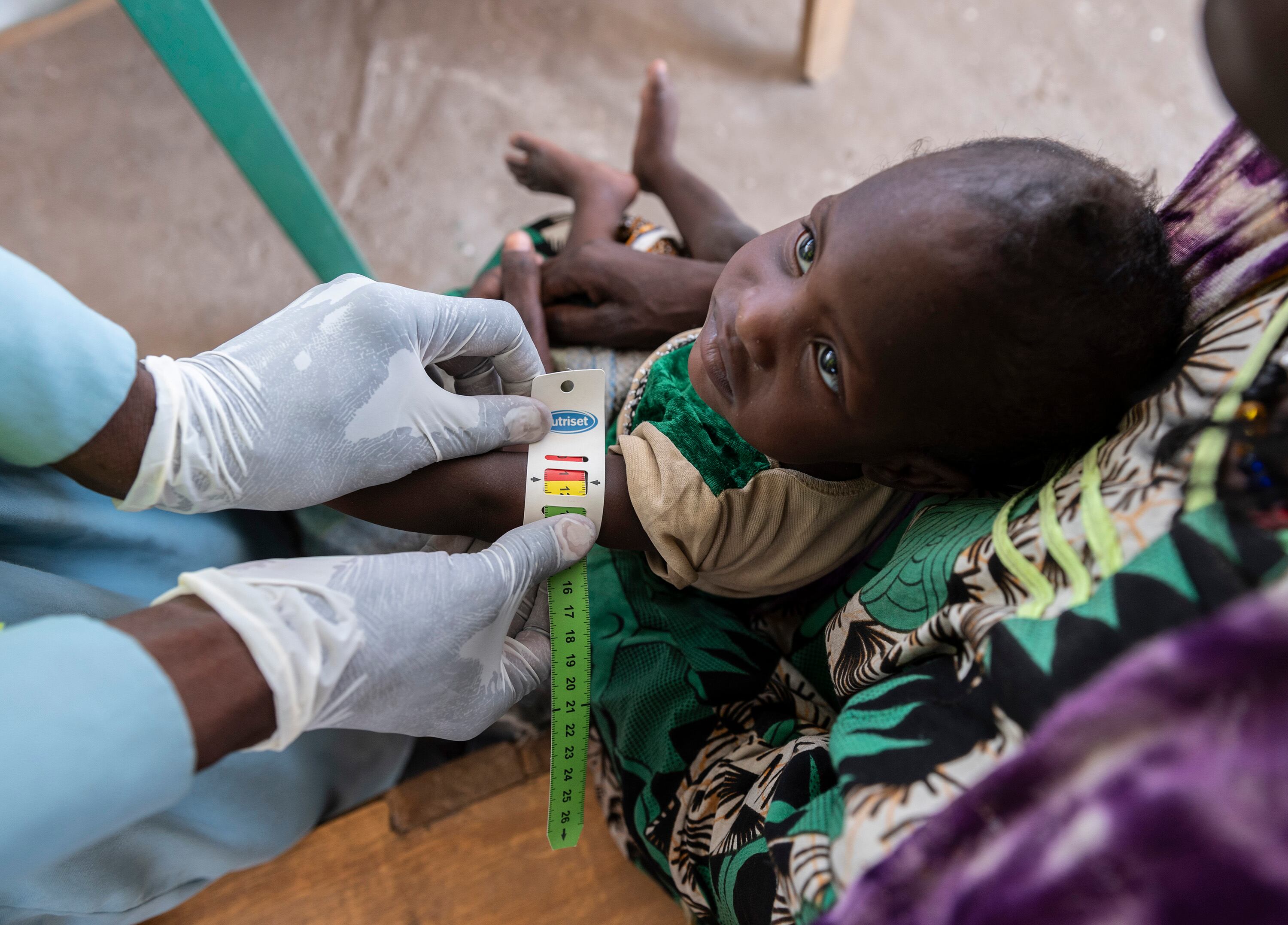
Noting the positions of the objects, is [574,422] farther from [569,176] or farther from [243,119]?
[243,119]

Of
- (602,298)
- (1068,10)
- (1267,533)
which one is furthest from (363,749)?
(1068,10)

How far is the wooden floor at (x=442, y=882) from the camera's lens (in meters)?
1.30

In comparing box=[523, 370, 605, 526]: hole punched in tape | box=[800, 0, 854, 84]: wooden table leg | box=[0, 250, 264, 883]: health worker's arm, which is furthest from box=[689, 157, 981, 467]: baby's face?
box=[800, 0, 854, 84]: wooden table leg

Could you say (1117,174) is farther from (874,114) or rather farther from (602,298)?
(874,114)

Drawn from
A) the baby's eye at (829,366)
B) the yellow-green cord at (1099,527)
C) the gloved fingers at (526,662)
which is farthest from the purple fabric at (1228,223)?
the gloved fingers at (526,662)

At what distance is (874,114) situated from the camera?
278 centimetres

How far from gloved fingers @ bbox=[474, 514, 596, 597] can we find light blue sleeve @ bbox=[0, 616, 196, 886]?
1.31ft

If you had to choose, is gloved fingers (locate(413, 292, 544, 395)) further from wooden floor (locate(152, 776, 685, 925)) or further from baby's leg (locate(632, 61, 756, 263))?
wooden floor (locate(152, 776, 685, 925))

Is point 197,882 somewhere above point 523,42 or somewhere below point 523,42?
below

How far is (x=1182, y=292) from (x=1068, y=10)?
266cm

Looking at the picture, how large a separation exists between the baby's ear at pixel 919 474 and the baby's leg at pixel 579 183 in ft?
2.82

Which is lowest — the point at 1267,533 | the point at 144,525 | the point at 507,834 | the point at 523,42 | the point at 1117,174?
the point at 507,834

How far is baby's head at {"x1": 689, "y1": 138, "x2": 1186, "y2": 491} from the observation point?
0.90 m

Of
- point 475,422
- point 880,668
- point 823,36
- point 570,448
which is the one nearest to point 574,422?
Result: point 570,448
